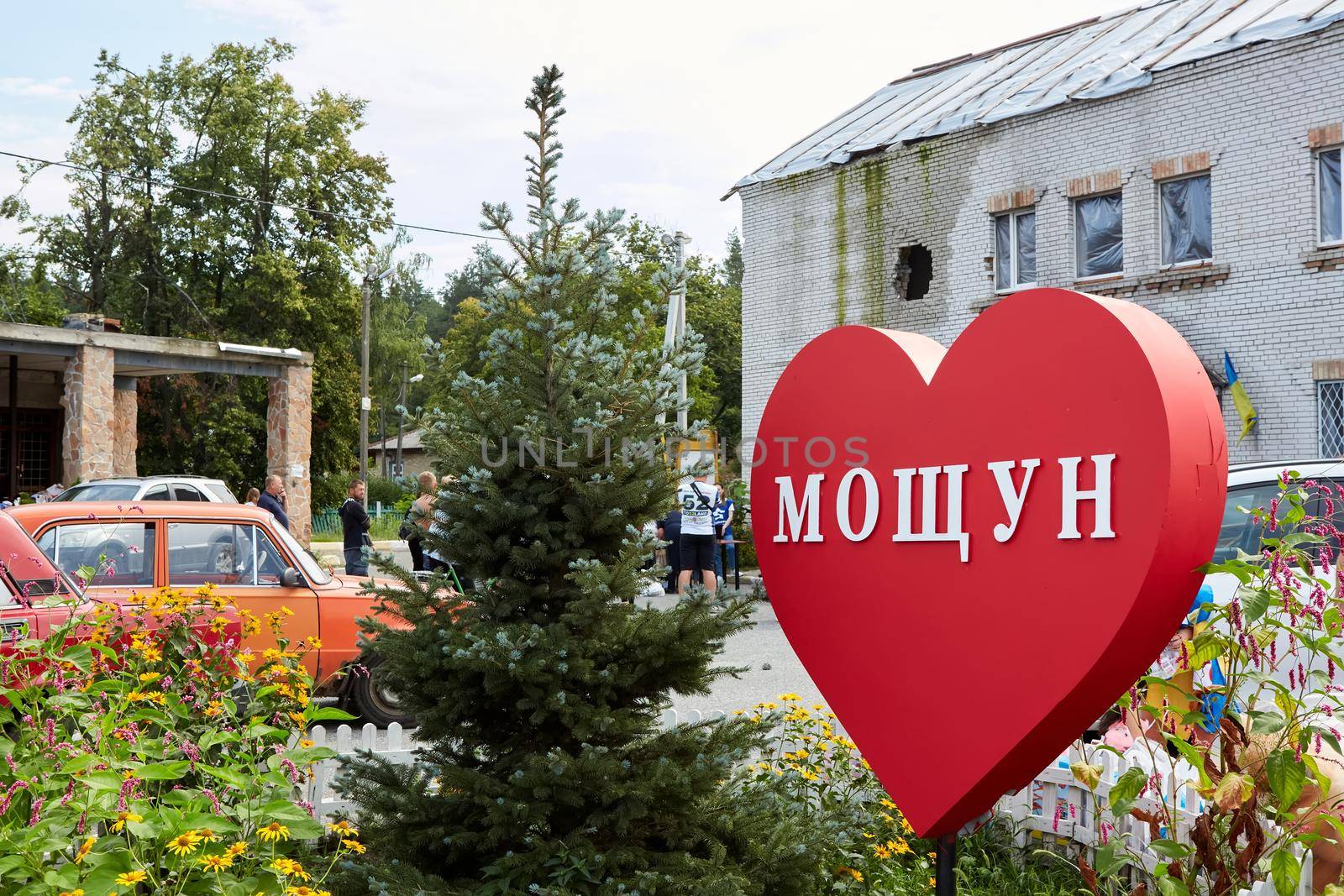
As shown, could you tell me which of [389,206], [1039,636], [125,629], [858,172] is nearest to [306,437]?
[858,172]

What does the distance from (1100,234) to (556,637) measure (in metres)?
14.9

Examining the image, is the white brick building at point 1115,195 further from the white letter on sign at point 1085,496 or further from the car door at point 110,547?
the white letter on sign at point 1085,496

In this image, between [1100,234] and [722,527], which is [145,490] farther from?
[1100,234]

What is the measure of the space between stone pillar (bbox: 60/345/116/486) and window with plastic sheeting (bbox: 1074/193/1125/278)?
1625cm

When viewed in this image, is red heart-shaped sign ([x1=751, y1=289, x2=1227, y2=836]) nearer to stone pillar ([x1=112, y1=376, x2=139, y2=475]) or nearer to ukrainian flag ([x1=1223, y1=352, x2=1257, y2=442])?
ukrainian flag ([x1=1223, y1=352, x2=1257, y2=442])

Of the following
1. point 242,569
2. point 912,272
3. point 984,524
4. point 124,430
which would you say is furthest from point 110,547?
point 124,430

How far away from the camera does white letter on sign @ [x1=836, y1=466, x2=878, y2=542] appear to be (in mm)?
3666

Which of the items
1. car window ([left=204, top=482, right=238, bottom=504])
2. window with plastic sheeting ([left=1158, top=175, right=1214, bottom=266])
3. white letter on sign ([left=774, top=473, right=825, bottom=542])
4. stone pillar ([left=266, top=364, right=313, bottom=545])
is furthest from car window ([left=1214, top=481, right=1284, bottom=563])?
stone pillar ([left=266, top=364, right=313, bottom=545])

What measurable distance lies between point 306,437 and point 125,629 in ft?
67.1

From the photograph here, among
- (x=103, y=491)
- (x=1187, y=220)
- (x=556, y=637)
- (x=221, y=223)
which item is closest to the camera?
(x=556, y=637)

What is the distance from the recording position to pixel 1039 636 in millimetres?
3189

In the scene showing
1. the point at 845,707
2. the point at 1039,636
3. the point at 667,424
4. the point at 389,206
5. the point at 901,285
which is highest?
the point at 389,206

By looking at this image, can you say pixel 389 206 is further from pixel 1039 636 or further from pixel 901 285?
pixel 1039 636

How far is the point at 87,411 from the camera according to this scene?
20.5 meters
